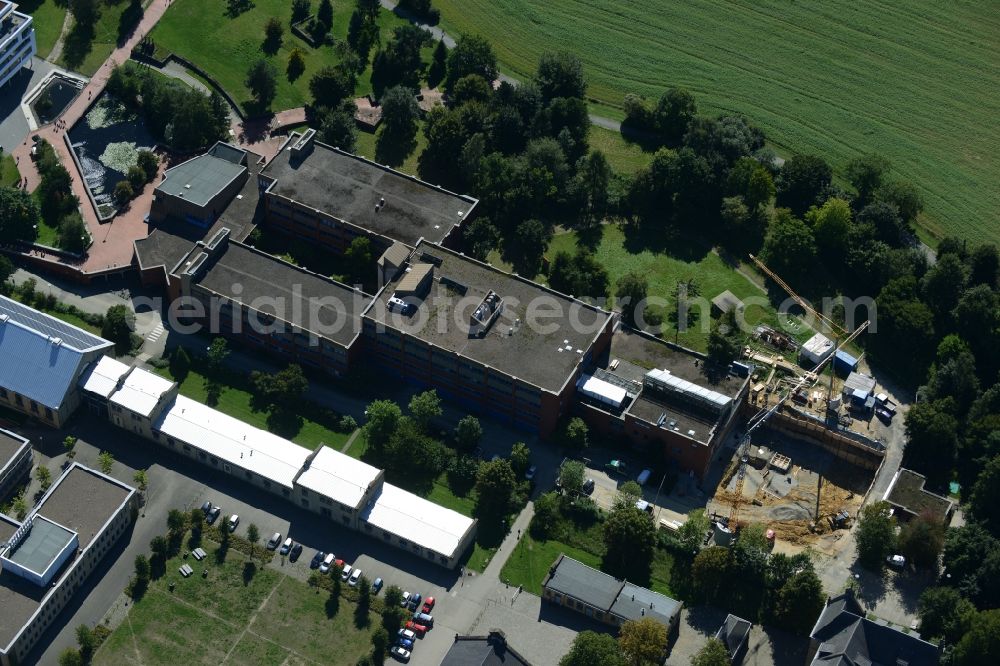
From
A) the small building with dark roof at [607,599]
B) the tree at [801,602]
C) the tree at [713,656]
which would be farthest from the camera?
the small building with dark roof at [607,599]

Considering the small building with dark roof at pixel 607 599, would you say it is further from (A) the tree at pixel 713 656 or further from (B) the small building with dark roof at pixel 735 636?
(B) the small building with dark roof at pixel 735 636

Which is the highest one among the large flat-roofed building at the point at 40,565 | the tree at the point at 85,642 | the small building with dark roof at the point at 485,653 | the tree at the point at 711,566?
the tree at the point at 711,566

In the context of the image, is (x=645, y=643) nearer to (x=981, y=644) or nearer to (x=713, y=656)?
(x=713, y=656)

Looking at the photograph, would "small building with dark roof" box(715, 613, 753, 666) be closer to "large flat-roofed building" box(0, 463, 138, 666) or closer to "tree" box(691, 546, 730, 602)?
"tree" box(691, 546, 730, 602)

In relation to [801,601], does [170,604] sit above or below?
below

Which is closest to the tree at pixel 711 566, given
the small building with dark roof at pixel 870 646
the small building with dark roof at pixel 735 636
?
the small building with dark roof at pixel 735 636

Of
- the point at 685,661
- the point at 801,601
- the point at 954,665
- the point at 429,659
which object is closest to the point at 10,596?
the point at 429,659

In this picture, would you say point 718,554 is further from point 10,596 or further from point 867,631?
point 10,596

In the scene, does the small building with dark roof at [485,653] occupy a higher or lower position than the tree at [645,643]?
lower
